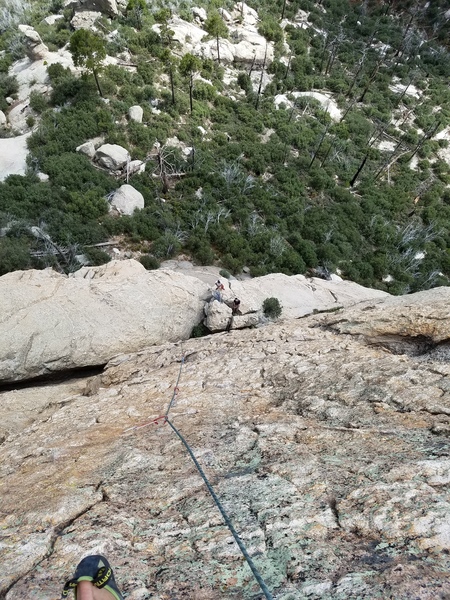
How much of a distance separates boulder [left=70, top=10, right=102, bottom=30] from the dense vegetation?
1.08 m

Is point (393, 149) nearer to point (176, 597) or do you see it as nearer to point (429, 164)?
point (429, 164)

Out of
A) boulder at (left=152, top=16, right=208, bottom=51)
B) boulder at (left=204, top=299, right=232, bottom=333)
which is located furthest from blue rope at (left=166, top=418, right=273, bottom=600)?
boulder at (left=152, top=16, right=208, bottom=51)

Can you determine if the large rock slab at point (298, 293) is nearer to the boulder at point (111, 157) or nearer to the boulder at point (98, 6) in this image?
the boulder at point (111, 157)

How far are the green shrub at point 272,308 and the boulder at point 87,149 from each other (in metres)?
19.3

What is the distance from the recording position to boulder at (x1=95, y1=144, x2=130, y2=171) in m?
25.3

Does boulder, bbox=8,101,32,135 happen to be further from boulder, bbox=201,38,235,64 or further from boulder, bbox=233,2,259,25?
boulder, bbox=233,2,259,25

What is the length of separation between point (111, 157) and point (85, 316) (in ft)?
59.6

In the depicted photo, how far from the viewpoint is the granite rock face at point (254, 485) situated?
10.5 ft

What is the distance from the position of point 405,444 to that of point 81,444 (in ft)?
17.7

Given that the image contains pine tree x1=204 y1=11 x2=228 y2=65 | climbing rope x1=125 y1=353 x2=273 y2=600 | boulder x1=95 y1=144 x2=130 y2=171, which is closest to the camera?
climbing rope x1=125 y1=353 x2=273 y2=600

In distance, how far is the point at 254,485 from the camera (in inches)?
170

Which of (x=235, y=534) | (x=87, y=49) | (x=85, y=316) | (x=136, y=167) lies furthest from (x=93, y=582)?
(x=87, y=49)

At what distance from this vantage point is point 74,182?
922 inches

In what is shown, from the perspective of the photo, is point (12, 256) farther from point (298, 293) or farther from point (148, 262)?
point (298, 293)
